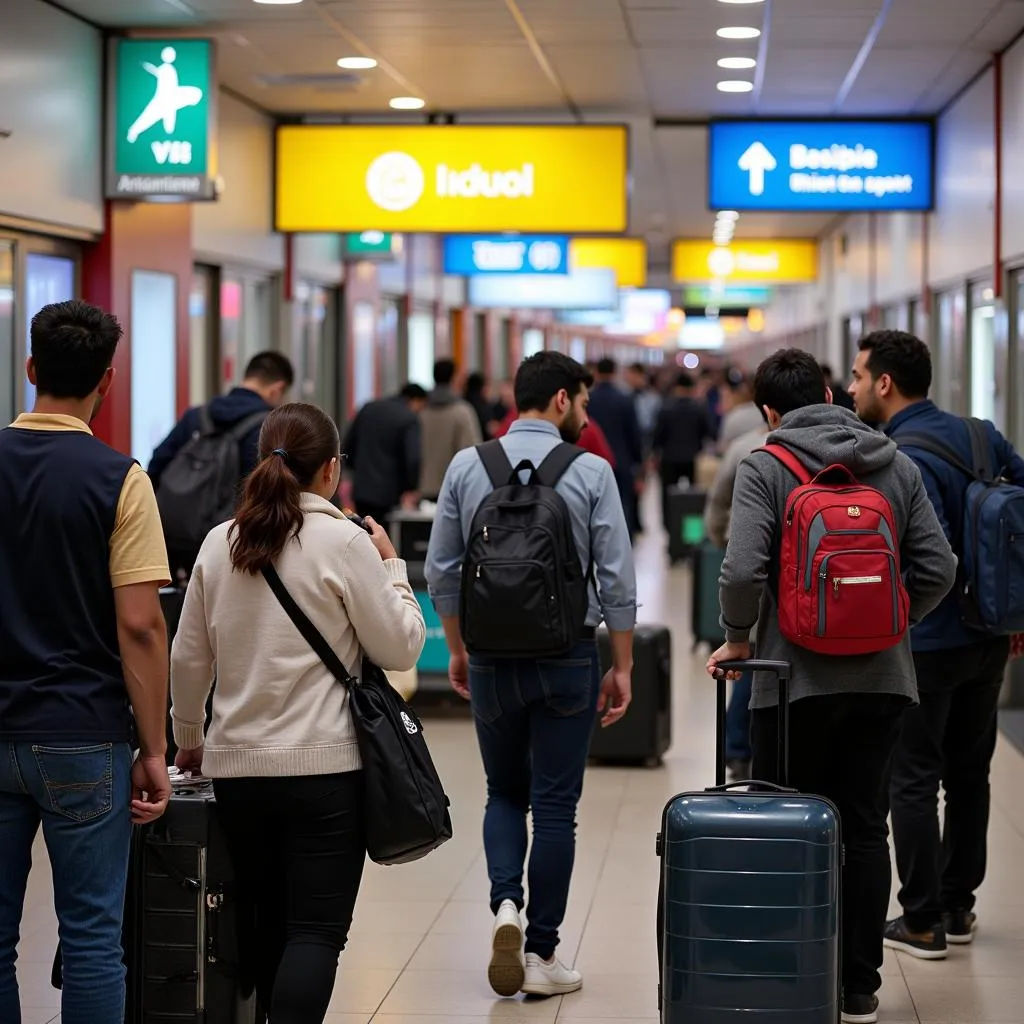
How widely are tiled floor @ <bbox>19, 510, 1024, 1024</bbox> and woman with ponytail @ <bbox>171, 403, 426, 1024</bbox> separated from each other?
1.18 meters

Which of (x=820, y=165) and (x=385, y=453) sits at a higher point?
(x=820, y=165)

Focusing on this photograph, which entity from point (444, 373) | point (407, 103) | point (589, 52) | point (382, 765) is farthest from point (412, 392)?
point (382, 765)

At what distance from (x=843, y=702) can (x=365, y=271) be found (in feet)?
38.8

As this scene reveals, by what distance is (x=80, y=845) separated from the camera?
10.5 ft

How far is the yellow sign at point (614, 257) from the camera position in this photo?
1947cm

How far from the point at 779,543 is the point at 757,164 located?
7323 millimetres

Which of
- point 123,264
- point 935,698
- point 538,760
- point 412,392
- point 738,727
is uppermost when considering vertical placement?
point 123,264

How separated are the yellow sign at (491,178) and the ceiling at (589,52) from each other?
13.6 inches

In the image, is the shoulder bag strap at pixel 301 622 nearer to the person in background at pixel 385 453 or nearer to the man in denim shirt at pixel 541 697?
the man in denim shirt at pixel 541 697

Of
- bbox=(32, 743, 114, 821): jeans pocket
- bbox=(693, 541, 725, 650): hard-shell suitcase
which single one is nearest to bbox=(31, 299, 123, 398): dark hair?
bbox=(32, 743, 114, 821): jeans pocket

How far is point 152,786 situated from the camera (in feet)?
10.9

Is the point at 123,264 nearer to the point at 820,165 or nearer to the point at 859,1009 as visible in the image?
the point at 820,165

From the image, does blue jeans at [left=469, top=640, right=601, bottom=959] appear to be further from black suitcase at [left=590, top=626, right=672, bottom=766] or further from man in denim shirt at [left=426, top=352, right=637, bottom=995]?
black suitcase at [left=590, top=626, right=672, bottom=766]

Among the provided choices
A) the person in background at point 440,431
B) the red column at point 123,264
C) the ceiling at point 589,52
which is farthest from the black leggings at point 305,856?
the person in background at point 440,431
